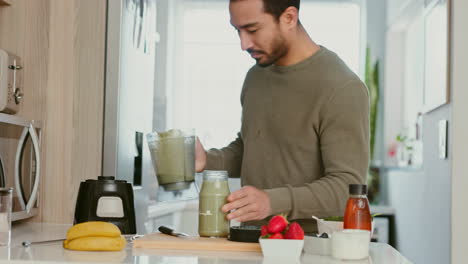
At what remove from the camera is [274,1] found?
2809 mm

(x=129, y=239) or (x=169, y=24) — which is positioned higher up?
(x=169, y=24)

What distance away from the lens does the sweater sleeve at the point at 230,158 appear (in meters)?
2.76

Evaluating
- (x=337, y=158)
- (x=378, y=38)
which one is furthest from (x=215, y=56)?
(x=378, y=38)

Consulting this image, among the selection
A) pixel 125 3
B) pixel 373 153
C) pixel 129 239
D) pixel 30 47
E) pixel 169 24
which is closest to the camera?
pixel 129 239

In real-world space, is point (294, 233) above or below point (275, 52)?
below

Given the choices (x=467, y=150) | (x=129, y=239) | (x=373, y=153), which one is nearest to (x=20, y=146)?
(x=129, y=239)

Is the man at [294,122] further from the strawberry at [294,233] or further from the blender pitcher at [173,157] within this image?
the strawberry at [294,233]

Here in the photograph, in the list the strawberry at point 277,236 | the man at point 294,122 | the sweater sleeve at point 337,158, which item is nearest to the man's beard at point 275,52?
the man at point 294,122

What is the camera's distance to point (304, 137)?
8.38 ft

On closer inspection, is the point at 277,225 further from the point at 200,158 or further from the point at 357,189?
the point at 200,158

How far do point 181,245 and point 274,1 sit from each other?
126 cm

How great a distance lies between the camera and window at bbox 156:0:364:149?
3.55 metres

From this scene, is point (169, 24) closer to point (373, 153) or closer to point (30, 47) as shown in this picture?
point (30, 47)

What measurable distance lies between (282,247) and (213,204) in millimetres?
319
